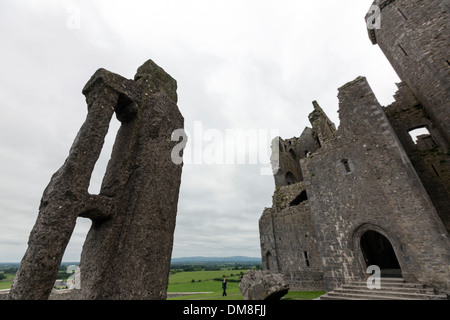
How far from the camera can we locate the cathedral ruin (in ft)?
31.7

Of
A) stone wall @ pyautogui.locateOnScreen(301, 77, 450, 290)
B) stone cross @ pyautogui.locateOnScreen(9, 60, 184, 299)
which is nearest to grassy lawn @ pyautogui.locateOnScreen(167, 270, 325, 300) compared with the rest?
stone wall @ pyautogui.locateOnScreen(301, 77, 450, 290)

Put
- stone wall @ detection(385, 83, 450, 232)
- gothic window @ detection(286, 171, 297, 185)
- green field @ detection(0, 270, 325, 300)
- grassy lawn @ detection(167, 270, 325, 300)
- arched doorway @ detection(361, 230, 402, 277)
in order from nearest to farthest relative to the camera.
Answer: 1. stone wall @ detection(385, 83, 450, 232)
2. grassy lawn @ detection(167, 270, 325, 300)
3. green field @ detection(0, 270, 325, 300)
4. arched doorway @ detection(361, 230, 402, 277)
5. gothic window @ detection(286, 171, 297, 185)

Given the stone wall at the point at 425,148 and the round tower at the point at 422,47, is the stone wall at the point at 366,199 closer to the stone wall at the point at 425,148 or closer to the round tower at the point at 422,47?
the round tower at the point at 422,47

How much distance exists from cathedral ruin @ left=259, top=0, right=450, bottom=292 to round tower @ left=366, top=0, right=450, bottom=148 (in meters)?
0.06

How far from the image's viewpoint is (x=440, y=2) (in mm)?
12039

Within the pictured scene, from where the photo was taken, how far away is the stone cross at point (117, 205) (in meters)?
2.20

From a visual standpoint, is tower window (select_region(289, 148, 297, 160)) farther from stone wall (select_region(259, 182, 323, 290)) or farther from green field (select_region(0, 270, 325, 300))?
green field (select_region(0, 270, 325, 300))

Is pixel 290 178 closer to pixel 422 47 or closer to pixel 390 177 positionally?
pixel 390 177

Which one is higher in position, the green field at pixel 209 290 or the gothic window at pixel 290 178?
the gothic window at pixel 290 178

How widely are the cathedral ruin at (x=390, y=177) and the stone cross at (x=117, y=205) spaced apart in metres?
11.7

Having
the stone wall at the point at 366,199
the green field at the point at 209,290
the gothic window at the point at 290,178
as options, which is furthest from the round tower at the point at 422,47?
the gothic window at the point at 290,178

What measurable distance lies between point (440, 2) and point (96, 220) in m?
19.8
